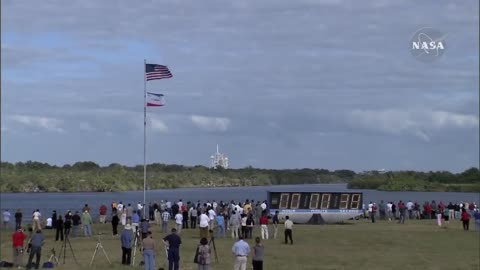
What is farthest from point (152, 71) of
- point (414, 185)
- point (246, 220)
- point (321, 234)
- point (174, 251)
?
point (414, 185)

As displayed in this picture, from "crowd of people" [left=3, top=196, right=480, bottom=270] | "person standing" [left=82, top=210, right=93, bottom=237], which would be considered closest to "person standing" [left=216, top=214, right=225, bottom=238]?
"crowd of people" [left=3, top=196, right=480, bottom=270]

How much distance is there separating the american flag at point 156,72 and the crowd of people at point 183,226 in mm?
6525

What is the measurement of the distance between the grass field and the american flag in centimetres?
734

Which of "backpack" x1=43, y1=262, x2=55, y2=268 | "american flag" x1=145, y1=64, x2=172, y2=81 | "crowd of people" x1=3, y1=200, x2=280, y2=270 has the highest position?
"american flag" x1=145, y1=64, x2=172, y2=81

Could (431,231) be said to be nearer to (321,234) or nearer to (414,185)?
(321,234)

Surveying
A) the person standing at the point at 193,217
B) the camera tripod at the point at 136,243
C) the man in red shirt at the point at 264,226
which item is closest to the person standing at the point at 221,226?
the man in red shirt at the point at 264,226

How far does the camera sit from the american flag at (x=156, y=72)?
129 feet

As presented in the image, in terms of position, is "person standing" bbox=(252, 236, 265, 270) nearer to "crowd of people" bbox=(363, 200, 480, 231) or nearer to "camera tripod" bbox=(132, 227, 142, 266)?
"camera tripod" bbox=(132, 227, 142, 266)

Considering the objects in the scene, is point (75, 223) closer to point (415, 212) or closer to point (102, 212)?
point (102, 212)

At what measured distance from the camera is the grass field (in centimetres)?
2875

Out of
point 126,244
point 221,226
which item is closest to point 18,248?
point 126,244

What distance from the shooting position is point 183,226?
148 feet

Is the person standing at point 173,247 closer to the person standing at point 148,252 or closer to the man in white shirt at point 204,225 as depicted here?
the person standing at point 148,252

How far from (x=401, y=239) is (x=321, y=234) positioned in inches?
170
